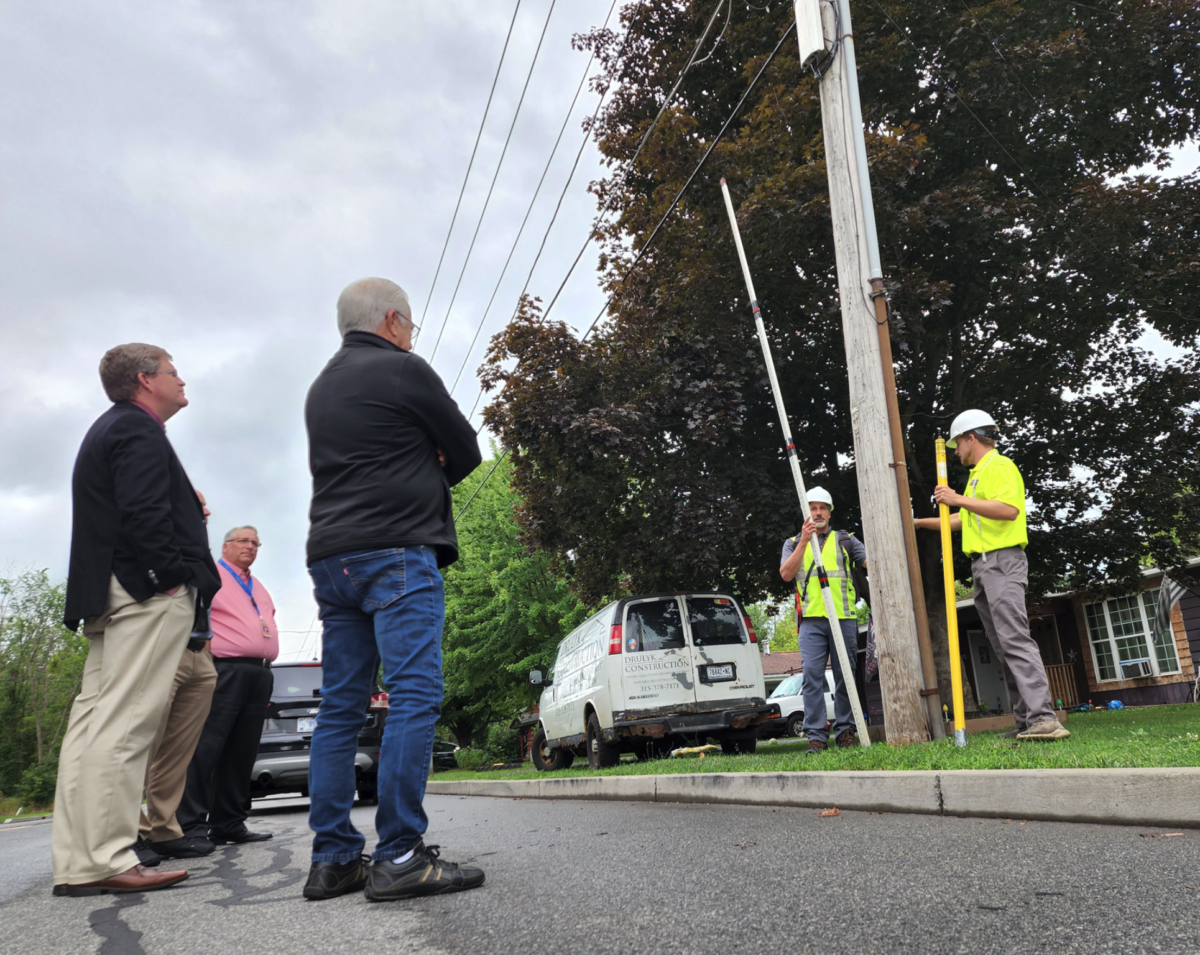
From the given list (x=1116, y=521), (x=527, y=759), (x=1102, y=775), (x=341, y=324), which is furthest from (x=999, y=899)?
(x=527, y=759)

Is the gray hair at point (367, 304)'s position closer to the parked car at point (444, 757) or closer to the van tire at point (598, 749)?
the van tire at point (598, 749)

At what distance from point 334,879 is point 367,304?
2.11 meters

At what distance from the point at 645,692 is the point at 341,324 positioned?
7341 mm

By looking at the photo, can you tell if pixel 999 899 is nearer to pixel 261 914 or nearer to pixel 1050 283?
pixel 261 914

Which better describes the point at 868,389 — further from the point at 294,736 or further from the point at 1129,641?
the point at 1129,641

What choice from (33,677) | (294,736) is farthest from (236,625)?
→ (33,677)

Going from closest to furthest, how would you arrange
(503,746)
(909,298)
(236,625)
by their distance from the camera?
(236,625)
(909,298)
(503,746)

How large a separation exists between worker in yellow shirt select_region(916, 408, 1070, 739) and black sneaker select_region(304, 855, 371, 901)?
163 inches

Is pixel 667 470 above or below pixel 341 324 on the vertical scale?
above

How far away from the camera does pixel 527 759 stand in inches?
1100

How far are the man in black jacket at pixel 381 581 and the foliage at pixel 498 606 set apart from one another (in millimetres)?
22177

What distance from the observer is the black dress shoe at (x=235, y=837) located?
530cm

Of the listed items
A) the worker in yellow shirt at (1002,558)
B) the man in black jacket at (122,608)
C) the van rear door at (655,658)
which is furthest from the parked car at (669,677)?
the man in black jacket at (122,608)

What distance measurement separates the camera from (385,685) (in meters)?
3.10
